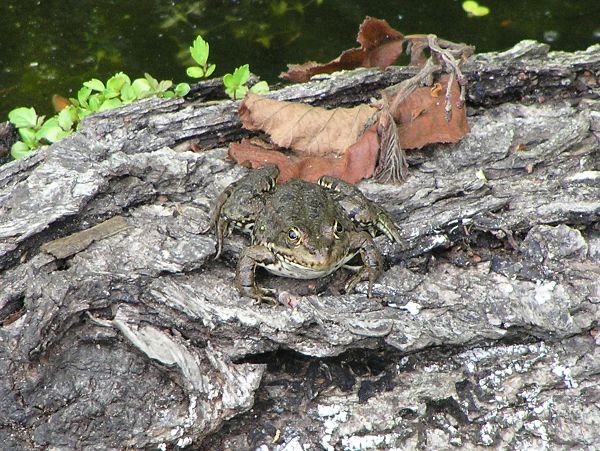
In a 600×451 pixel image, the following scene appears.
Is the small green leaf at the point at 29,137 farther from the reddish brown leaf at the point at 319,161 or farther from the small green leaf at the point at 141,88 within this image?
the reddish brown leaf at the point at 319,161

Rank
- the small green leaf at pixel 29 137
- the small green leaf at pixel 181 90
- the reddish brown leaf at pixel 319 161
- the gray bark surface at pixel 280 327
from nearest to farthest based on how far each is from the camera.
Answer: the gray bark surface at pixel 280 327, the reddish brown leaf at pixel 319 161, the small green leaf at pixel 181 90, the small green leaf at pixel 29 137

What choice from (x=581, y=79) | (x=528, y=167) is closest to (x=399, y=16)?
(x=581, y=79)

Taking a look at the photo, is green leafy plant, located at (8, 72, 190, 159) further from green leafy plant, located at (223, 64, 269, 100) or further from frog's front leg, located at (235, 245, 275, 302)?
frog's front leg, located at (235, 245, 275, 302)

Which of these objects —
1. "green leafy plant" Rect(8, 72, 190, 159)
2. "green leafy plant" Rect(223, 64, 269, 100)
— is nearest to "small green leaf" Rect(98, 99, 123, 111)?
"green leafy plant" Rect(8, 72, 190, 159)

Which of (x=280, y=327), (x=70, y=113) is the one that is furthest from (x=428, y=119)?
(x=70, y=113)

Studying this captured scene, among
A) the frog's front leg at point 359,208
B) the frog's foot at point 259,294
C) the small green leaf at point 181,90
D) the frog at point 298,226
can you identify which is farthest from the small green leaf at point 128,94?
the frog's foot at point 259,294
